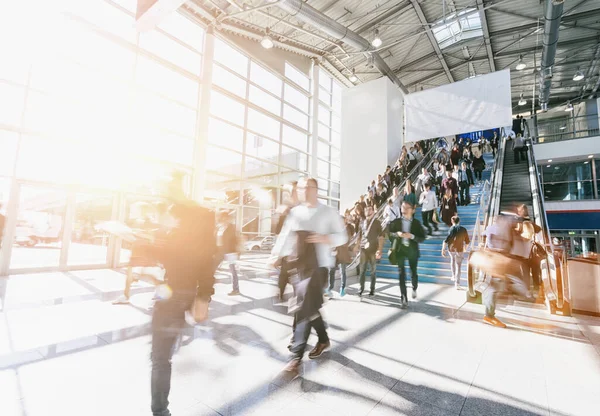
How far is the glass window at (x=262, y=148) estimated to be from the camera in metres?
12.5

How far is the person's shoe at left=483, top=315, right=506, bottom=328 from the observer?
3.81 m

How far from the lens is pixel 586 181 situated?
1365 centimetres

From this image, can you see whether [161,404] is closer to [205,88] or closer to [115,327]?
[115,327]

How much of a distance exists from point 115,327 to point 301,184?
9.26 feet

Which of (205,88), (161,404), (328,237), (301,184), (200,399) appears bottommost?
(200,399)

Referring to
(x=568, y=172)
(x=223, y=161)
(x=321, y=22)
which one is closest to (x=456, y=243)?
(x=321, y=22)

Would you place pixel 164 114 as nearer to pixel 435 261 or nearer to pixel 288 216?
pixel 288 216

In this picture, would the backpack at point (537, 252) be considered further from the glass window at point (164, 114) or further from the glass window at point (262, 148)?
the glass window at point (164, 114)

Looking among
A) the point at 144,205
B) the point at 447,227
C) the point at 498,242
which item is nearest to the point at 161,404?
→ the point at 144,205

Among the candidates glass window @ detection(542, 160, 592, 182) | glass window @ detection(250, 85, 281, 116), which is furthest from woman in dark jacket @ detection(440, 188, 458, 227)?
glass window @ detection(542, 160, 592, 182)

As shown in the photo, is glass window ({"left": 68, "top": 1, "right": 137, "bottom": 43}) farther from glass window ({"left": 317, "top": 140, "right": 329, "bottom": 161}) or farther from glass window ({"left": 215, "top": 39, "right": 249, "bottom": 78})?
glass window ({"left": 317, "top": 140, "right": 329, "bottom": 161})

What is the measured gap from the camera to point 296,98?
48.6 feet

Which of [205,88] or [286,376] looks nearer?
[286,376]

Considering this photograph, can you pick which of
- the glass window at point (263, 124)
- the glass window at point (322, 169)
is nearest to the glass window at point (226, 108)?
the glass window at point (263, 124)
